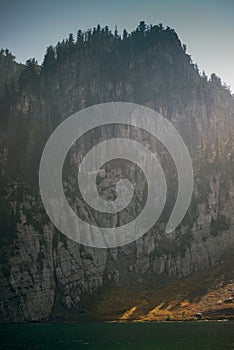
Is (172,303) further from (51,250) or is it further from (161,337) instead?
(161,337)

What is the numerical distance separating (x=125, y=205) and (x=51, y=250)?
3586 centimetres

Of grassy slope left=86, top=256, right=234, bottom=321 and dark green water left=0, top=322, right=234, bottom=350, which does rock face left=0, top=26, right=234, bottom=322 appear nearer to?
grassy slope left=86, top=256, right=234, bottom=321

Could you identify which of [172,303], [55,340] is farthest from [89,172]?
[55,340]

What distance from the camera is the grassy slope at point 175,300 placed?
132375 millimetres

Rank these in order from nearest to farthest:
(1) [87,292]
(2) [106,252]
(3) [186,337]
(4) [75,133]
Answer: (3) [186,337], (1) [87,292], (2) [106,252], (4) [75,133]

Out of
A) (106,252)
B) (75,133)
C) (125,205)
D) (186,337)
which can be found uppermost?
(75,133)

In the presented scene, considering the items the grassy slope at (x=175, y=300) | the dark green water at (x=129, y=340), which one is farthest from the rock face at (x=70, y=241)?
the dark green water at (x=129, y=340)

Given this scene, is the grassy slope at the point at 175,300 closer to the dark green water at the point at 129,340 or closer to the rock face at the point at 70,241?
the rock face at the point at 70,241

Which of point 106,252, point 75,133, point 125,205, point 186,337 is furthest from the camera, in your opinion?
point 75,133

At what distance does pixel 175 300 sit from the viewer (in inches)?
5650

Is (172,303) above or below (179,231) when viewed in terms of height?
below

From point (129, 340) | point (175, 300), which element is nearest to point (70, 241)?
point (175, 300)

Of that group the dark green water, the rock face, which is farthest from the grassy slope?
the dark green water

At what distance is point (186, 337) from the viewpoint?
8525cm
